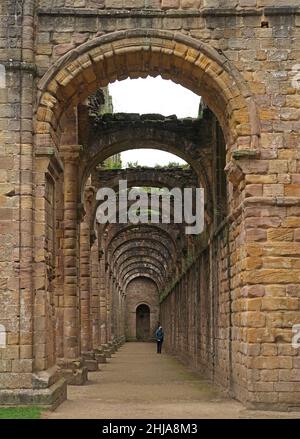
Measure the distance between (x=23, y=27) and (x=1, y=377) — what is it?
213 inches

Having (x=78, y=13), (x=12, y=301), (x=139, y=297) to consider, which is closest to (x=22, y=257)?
(x=12, y=301)

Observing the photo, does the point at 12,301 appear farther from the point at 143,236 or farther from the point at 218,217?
the point at 143,236

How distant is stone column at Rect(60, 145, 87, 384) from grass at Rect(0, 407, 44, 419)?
6037 mm

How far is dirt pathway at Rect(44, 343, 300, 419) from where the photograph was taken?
11382 millimetres

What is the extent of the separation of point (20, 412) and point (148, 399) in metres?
3.50

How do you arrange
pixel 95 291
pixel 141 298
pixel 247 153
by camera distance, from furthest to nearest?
pixel 141 298, pixel 95 291, pixel 247 153

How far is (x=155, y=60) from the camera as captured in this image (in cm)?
1302

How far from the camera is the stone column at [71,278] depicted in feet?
58.2

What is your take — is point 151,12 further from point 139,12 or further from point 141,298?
point 141,298

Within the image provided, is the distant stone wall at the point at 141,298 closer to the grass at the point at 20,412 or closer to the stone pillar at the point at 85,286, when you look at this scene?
the stone pillar at the point at 85,286

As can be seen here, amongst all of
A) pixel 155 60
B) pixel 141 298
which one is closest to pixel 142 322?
pixel 141 298

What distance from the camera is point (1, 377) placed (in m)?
11.8

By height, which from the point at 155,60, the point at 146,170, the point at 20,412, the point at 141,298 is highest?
the point at 146,170

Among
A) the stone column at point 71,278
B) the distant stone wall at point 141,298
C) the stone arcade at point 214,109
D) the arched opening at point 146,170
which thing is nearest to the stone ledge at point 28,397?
the stone arcade at point 214,109
